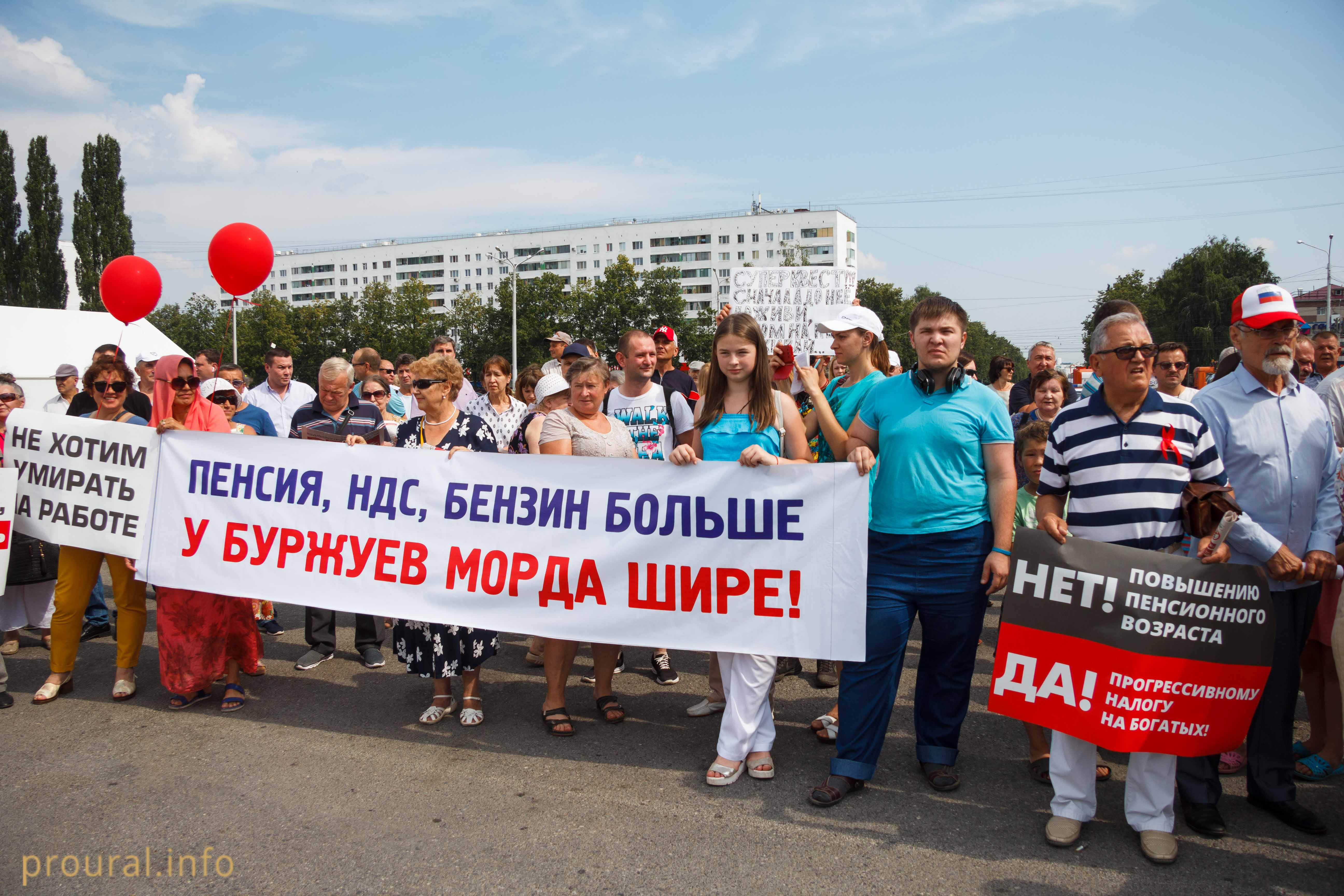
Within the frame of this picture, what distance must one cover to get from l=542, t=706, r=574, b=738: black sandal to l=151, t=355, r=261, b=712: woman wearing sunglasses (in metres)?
1.82

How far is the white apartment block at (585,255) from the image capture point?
115m

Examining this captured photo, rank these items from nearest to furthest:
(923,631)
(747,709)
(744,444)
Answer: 1. (923,631)
2. (747,709)
3. (744,444)

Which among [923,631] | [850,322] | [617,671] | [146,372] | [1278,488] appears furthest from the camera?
[146,372]

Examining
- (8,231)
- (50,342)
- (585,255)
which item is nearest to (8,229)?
(8,231)

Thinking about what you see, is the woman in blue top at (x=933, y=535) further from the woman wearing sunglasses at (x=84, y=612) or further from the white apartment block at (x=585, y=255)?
the white apartment block at (x=585, y=255)

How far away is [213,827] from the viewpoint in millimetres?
3434

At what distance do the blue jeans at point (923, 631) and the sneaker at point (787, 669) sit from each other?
1.55m

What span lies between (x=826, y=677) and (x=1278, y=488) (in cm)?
257

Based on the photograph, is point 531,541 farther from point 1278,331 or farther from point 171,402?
point 1278,331

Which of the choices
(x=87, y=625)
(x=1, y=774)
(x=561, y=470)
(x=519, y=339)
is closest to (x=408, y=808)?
(x=561, y=470)

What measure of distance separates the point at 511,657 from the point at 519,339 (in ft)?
198

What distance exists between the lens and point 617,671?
557 centimetres

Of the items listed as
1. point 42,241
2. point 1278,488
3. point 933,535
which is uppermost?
point 42,241

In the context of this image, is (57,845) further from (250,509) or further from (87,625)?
(87,625)
